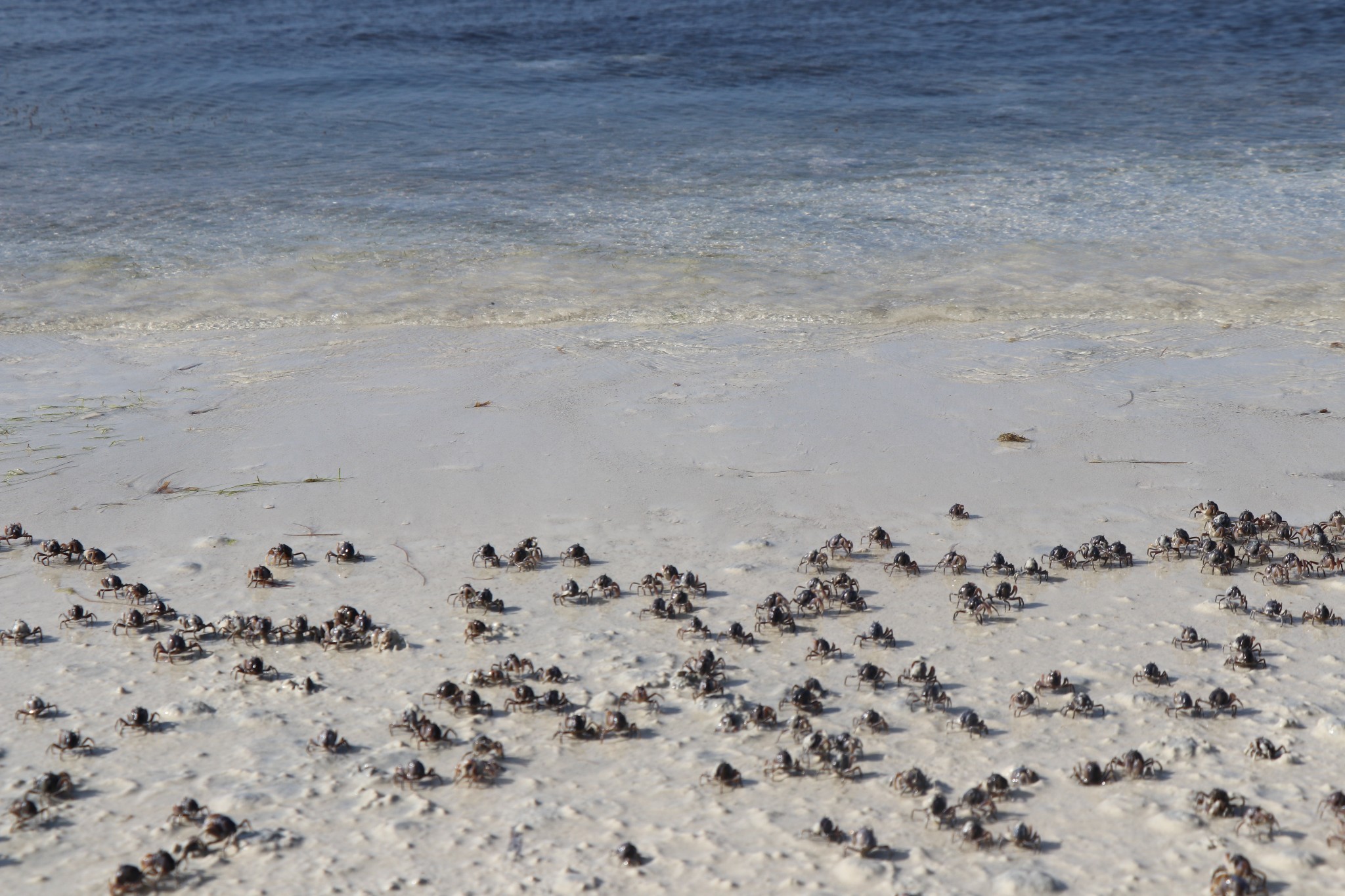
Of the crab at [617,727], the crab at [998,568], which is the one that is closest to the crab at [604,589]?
the crab at [617,727]

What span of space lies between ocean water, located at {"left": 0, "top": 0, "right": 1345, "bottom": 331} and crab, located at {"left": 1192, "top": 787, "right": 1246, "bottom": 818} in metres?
10.8

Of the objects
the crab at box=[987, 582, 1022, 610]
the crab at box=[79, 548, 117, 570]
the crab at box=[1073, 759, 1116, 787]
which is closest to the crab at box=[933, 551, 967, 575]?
the crab at box=[987, 582, 1022, 610]

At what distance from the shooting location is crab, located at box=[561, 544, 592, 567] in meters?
9.72

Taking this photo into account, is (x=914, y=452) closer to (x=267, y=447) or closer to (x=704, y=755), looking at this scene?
(x=704, y=755)

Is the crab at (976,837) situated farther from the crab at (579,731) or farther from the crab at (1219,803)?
the crab at (579,731)

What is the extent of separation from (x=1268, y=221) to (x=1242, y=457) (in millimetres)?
11870

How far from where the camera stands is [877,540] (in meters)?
10.1

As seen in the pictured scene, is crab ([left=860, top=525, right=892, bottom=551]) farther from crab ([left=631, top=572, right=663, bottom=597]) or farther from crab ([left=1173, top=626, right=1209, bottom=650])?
crab ([left=1173, top=626, right=1209, bottom=650])

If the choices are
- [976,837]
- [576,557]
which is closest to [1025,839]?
[976,837]

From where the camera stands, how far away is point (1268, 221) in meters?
21.5

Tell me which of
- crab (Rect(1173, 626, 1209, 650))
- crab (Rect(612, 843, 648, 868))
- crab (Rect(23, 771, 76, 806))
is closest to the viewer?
crab (Rect(612, 843, 648, 868))

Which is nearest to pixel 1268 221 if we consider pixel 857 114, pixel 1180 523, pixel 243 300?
pixel 857 114

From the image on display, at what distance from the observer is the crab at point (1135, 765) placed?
694cm

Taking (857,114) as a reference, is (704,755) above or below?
below
